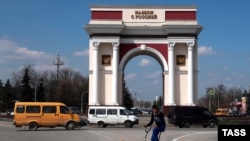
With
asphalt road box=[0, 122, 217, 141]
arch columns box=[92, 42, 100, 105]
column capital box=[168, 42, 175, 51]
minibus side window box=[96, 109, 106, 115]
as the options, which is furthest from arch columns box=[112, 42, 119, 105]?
asphalt road box=[0, 122, 217, 141]

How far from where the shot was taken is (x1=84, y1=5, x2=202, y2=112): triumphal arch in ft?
197

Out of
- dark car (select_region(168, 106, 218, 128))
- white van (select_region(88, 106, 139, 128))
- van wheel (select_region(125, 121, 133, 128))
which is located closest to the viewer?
van wheel (select_region(125, 121, 133, 128))

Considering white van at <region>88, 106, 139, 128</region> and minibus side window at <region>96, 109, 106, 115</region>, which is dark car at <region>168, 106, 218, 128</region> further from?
minibus side window at <region>96, 109, 106, 115</region>

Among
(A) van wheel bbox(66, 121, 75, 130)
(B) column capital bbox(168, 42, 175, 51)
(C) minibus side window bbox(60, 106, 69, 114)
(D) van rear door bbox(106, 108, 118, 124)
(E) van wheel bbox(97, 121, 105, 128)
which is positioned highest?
(B) column capital bbox(168, 42, 175, 51)

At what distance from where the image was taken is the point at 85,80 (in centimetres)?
14788

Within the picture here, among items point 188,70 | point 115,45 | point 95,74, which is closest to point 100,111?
point 95,74

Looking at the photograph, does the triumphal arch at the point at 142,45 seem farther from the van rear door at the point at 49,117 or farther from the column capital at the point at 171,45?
the van rear door at the point at 49,117

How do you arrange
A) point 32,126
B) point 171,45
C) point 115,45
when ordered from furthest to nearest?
point 115,45 → point 171,45 → point 32,126

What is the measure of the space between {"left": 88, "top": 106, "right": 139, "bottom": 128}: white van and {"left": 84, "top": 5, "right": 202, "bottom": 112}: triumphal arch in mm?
16715

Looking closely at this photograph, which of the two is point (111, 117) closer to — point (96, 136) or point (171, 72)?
point (96, 136)

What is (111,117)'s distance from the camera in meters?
42.7

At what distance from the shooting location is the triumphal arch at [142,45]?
2365 inches

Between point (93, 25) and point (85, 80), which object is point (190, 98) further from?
point (85, 80)

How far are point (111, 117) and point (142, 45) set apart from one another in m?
20.1
